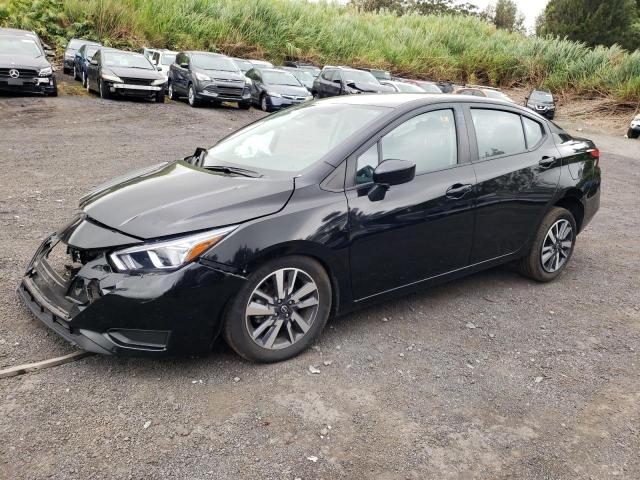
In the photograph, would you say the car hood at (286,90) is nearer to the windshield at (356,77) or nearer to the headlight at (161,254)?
the windshield at (356,77)

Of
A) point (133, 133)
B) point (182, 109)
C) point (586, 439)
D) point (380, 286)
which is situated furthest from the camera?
point (182, 109)

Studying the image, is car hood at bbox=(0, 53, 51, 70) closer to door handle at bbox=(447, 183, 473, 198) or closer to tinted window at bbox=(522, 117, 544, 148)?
tinted window at bbox=(522, 117, 544, 148)

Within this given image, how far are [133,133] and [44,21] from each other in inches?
644

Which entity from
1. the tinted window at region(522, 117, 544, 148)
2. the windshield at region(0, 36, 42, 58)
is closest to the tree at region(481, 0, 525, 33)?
the windshield at region(0, 36, 42, 58)

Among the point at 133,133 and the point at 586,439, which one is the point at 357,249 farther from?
the point at 133,133

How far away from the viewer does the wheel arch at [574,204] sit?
520cm

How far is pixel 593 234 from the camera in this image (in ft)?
23.3

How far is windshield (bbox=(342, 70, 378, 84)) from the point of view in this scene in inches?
796

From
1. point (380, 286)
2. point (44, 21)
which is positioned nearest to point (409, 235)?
point (380, 286)

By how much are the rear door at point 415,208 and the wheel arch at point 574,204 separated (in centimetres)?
130

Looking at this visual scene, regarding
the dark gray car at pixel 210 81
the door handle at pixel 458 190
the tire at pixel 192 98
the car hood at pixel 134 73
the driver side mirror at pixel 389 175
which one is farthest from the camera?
the tire at pixel 192 98

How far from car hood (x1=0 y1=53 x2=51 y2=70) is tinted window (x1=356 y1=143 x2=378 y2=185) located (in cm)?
1340

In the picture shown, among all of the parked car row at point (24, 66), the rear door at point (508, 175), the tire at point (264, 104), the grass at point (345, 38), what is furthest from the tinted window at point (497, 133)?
the grass at point (345, 38)

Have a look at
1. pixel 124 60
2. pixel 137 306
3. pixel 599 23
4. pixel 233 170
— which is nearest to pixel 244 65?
pixel 124 60
